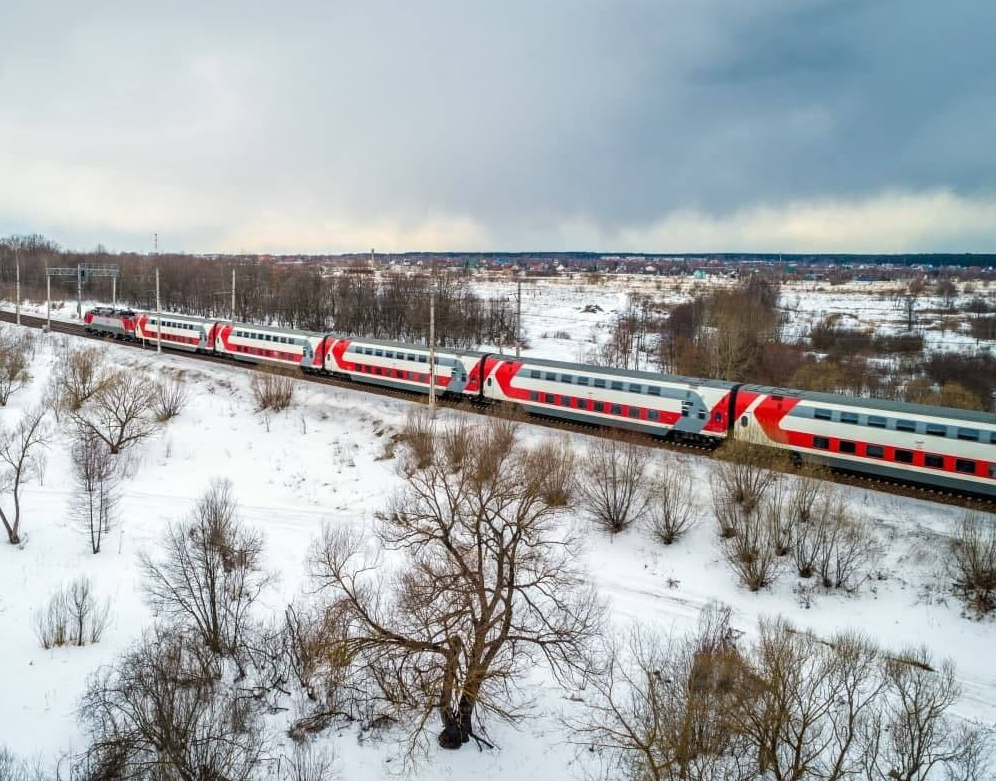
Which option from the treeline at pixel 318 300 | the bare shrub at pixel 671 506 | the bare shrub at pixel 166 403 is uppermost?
the treeline at pixel 318 300

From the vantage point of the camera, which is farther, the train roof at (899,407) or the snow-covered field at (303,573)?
the train roof at (899,407)

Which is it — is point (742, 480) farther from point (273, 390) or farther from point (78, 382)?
point (78, 382)

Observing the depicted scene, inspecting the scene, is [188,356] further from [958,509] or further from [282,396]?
[958,509]

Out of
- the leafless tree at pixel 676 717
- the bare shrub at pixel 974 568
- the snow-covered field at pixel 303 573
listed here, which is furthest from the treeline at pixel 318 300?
the leafless tree at pixel 676 717

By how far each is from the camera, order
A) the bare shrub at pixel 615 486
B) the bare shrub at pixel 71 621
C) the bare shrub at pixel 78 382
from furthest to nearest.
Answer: the bare shrub at pixel 78 382, the bare shrub at pixel 615 486, the bare shrub at pixel 71 621

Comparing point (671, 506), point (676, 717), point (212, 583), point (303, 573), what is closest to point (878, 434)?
point (671, 506)

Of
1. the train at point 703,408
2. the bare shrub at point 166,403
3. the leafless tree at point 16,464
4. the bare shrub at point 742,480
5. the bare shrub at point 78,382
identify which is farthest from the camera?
the bare shrub at point 78,382

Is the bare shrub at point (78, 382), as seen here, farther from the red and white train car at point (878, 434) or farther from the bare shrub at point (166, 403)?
the red and white train car at point (878, 434)
